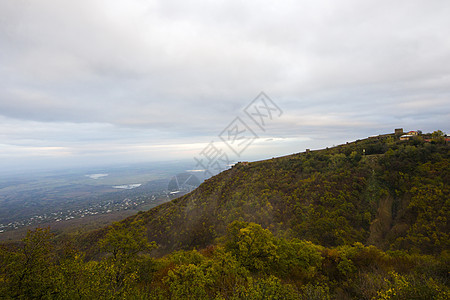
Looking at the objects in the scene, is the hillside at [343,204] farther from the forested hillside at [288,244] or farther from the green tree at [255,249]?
the green tree at [255,249]

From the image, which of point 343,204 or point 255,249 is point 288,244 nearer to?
point 255,249

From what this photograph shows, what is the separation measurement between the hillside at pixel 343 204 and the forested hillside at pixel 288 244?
6.3 inches

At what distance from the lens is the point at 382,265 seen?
51.6 feet

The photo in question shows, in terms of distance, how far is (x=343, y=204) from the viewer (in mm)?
27594

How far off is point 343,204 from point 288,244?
15.0 meters

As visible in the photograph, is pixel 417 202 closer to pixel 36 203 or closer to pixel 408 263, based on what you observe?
pixel 408 263

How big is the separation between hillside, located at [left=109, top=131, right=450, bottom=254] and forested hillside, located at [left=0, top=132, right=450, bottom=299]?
0.16 meters

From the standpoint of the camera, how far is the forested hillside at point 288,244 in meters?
9.46

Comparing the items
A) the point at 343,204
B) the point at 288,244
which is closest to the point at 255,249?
the point at 288,244

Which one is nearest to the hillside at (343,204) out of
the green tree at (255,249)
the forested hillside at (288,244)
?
the forested hillside at (288,244)

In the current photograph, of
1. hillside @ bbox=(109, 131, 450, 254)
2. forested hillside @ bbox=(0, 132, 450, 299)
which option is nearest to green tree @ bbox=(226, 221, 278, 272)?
forested hillside @ bbox=(0, 132, 450, 299)

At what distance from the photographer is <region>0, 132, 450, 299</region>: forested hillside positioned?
946 cm

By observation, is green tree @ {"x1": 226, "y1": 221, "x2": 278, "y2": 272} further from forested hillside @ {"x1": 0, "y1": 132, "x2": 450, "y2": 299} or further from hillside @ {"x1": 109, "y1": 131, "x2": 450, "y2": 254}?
hillside @ {"x1": 109, "y1": 131, "x2": 450, "y2": 254}

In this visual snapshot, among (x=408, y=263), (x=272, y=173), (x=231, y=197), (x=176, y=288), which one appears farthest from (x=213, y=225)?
(x=408, y=263)
